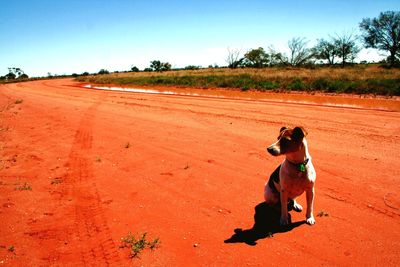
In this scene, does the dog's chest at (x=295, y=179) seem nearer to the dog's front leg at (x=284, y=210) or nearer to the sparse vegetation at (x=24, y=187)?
the dog's front leg at (x=284, y=210)

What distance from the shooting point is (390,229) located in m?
4.37

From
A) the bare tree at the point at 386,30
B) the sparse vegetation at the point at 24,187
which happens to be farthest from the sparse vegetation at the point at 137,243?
the bare tree at the point at 386,30

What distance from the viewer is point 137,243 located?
420 cm

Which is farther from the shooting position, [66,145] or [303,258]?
[66,145]

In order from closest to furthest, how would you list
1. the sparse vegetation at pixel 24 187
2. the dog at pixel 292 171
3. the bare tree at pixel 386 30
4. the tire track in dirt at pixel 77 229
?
the dog at pixel 292 171 < the tire track in dirt at pixel 77 229 < the sparse vegetation at pixel 24 187 < the bare tree at pixel 386 30

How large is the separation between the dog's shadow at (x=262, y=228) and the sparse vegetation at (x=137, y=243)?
1023mm

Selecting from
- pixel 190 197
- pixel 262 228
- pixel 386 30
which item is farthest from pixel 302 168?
pixel 386 30

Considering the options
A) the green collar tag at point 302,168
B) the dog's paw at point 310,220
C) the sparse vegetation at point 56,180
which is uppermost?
the green collar tag at point 302,168

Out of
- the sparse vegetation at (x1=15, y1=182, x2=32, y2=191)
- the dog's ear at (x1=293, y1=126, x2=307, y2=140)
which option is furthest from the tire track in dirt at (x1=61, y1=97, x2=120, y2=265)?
the dog's ear at (x1=293, y1=126, x2=307, y2=140)

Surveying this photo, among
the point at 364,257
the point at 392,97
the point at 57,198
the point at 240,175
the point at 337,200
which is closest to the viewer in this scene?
the point at 364,257

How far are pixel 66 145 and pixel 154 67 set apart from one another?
296ft

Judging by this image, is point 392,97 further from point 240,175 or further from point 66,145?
point 66,145

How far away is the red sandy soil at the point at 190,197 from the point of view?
158 inches

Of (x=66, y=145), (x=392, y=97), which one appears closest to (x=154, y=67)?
(x=392, y=97)
